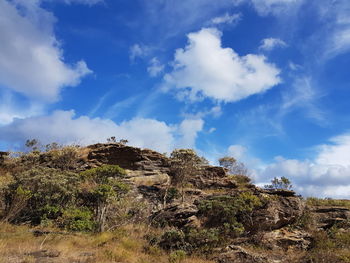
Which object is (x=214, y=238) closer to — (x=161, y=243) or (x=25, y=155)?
(x=161, y=243)

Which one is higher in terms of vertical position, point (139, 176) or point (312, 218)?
point (139, 176)

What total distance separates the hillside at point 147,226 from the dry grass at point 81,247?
4 cm

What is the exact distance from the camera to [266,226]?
50.3 feet

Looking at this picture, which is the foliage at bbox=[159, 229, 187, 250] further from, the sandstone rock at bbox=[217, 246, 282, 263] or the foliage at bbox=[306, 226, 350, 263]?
the foliage at bbox=[306, 226, 350, 263]

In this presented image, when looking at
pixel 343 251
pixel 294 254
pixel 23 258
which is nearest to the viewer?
pixel 23 258

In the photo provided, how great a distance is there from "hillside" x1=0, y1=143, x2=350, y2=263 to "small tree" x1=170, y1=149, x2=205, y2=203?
14.1 ft

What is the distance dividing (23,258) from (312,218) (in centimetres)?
1583

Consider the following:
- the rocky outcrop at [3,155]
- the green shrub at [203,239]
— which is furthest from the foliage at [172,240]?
the rocky outcrop at [3,155]

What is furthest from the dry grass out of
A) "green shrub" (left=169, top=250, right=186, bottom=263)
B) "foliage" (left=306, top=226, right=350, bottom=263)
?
"foliage" (left=306, top=226, right=350, bottom=263)

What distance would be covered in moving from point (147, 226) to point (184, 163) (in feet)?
32.5

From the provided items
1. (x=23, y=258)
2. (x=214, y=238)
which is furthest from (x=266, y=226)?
A: (x=23, y=258)

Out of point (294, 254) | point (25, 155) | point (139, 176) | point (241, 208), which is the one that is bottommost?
point (294, 254)

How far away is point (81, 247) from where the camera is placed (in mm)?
12680

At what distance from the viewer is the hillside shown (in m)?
12.3
